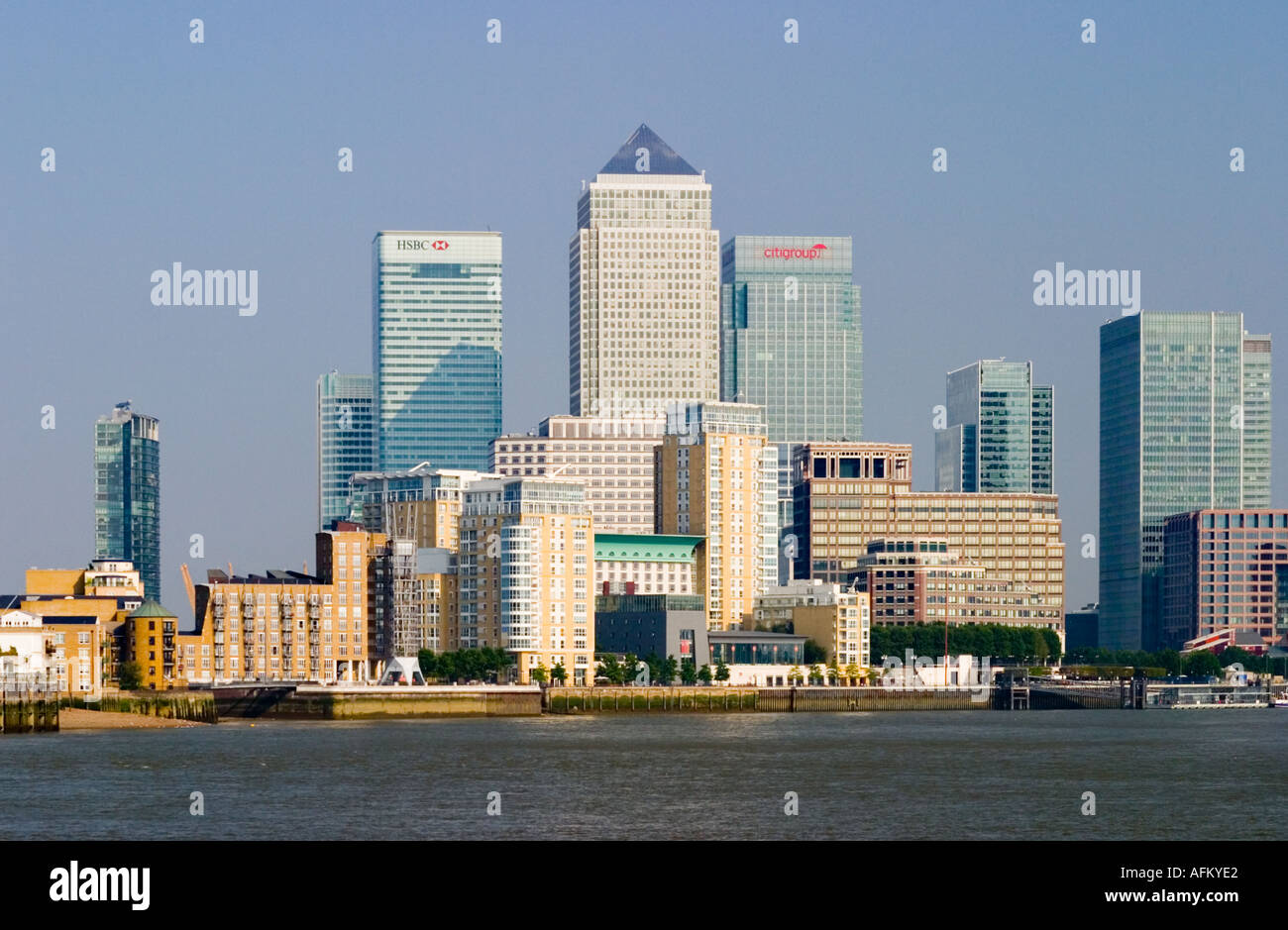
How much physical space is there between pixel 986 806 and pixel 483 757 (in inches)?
1584

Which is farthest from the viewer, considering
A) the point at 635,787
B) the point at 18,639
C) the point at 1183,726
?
the point at 18,639

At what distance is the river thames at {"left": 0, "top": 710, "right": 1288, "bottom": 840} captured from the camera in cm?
7412

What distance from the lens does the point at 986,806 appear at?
83.8 meters

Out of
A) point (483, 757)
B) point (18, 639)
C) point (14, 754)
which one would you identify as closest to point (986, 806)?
point (483, 757)

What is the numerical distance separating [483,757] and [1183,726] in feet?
273

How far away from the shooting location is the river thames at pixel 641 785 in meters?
74.1

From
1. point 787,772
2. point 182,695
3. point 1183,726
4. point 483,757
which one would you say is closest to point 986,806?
point 787,772

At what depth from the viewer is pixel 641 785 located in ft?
309
